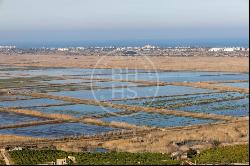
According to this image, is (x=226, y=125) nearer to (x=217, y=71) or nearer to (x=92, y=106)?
(x=92, y=106)

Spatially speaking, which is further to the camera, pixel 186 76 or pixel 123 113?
pixel 186 76

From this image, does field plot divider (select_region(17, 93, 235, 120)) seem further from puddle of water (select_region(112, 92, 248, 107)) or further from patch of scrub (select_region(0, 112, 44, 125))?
patch of scrub (select_region(0, 112, 44, 125))

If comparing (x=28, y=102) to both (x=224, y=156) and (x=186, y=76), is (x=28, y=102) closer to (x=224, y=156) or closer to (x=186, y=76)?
(x=224, y=156)

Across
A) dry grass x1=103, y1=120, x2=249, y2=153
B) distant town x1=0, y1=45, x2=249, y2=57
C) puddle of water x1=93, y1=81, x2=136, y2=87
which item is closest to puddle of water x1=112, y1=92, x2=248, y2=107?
dry grass x1=103, y1=120, x2=249, y2=153

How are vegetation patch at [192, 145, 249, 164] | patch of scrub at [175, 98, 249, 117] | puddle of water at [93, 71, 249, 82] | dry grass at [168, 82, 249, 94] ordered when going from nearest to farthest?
vegetation patch at [192, 145, 249, 164]
patch of scrub at [175, 98, 249, 117]
dry grass at [168, 82, 249, 94]
puddle of water at [93, 71, 249, 82]

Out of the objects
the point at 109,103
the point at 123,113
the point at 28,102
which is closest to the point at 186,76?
the point at 109,103

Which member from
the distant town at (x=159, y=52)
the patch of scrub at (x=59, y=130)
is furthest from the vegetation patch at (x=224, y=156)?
the distant town at (x=159, y=52)
